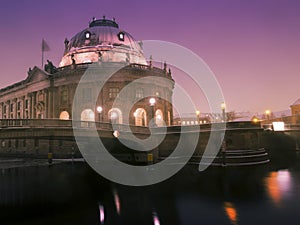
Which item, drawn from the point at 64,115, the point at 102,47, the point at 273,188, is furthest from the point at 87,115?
the point at 273,188

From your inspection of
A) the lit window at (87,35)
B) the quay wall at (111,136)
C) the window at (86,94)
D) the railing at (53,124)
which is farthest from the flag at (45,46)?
the railing at (53,124)

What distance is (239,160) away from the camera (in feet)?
93.5

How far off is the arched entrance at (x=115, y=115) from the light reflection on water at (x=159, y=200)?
72.2 feet

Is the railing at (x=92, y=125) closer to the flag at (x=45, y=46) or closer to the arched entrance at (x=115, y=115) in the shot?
the arched entrance at (x=115, y=115)

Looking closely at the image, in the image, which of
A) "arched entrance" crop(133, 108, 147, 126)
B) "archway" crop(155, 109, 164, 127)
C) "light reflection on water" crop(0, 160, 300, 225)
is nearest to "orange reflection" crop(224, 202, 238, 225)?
"light reflection on water" crop(0, 160, 300, 225)

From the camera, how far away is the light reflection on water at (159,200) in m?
12.0

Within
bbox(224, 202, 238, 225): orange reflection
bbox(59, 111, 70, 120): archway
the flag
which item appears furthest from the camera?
the flag

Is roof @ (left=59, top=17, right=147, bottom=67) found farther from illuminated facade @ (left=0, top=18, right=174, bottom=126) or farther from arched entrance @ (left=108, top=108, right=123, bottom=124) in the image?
arched entrance @ (left=108, top=108, right=123, bottom=124)

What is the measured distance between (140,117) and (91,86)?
10.7 m

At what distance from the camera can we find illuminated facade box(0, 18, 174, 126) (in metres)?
45.4

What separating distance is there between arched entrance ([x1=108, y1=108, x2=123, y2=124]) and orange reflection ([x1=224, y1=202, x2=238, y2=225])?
107 feet

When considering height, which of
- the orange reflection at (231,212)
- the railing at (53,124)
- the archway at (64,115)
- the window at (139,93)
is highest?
the window at (139,93)

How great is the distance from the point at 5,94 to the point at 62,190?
54.8 metres

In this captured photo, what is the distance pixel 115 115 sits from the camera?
1775 inches
